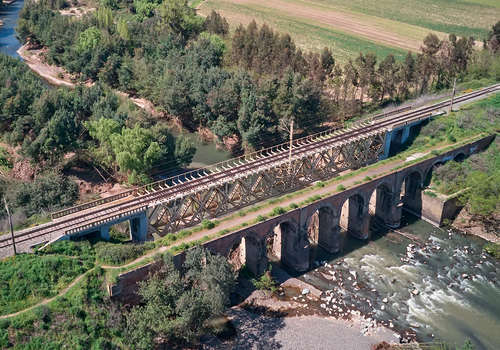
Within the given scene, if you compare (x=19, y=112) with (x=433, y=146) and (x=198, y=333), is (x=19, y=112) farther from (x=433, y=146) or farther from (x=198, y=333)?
(x=433, y=146)

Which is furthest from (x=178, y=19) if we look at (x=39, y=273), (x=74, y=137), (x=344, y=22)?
(x=39, y=273)

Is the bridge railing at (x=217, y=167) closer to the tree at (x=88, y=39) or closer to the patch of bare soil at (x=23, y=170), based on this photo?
the patch of bare soil at (x=23, y=170)

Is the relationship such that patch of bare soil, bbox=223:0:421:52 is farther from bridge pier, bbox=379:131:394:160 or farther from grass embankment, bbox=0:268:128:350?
grass embankment, bbox=0:268:128:350

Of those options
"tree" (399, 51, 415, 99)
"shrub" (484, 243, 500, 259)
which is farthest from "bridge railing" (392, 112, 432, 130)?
"shrub" (484, 243, 500, 259)

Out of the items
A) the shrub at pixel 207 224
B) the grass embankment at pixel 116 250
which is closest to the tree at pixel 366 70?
the grass embankment at pixel 116 250

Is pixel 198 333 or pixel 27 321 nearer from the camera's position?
pixel 27 321

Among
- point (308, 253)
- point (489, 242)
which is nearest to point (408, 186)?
point (489, 242)

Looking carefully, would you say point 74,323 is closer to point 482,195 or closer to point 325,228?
point 325,228
